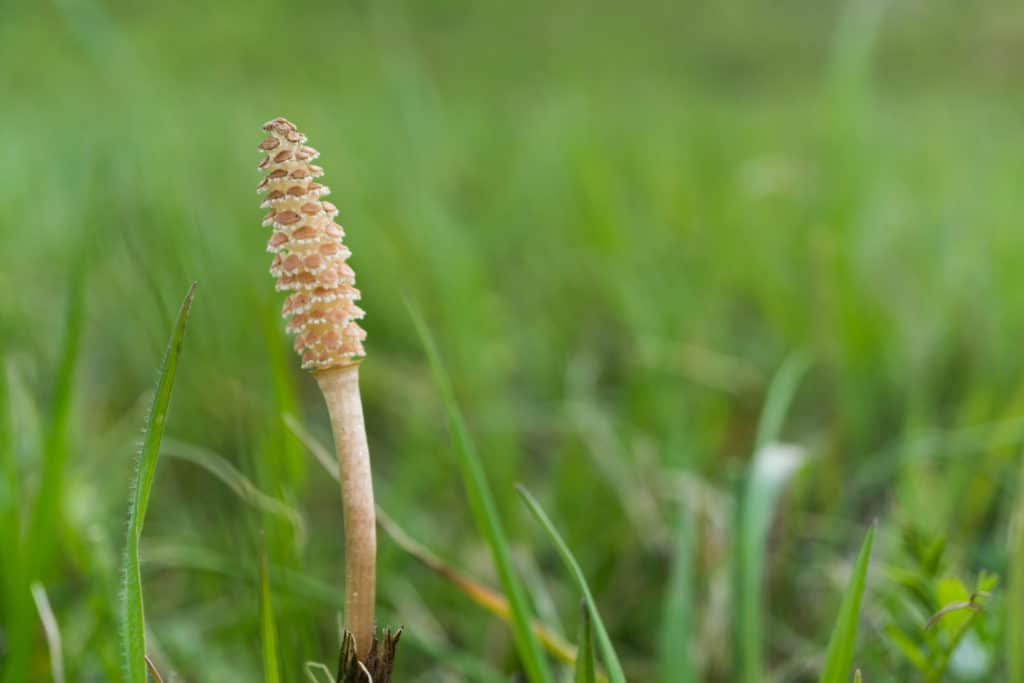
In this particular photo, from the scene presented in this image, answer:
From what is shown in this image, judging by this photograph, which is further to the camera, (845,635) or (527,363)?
(527,363)

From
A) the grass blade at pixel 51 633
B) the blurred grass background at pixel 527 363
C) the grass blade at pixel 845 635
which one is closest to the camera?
the grass blade at pixel 845 635

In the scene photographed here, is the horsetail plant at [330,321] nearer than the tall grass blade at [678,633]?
Yes

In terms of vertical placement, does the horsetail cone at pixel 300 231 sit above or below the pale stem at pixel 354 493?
above

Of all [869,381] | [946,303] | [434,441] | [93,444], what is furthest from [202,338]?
[946,303]

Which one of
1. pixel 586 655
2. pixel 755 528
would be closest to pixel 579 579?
pixel 586 655

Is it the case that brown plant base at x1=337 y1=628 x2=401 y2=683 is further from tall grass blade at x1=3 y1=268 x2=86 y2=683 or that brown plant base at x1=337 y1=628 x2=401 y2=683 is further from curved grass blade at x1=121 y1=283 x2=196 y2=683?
tall grass blade at x1=3 y1=268 x2=86 y2=683

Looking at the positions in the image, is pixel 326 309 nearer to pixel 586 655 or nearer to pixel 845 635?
pixel 586 655

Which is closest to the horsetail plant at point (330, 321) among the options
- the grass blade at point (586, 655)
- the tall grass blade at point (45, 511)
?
the grass blade at point (586, 655)

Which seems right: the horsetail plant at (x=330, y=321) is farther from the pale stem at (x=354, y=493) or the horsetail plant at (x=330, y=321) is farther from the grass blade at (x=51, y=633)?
the grass blade at (x=51, y=633)
